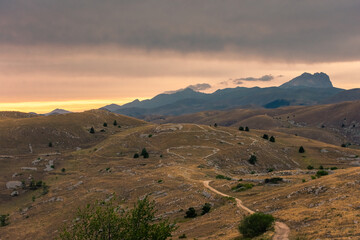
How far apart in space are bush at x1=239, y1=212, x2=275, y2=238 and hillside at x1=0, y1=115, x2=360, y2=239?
131 centimetres

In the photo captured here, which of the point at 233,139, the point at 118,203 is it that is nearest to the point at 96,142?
the point at 233,139

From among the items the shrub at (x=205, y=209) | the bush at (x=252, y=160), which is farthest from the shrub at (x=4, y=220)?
the bush at (x=252, y=160)

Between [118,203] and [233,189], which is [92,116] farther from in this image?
[233,189]

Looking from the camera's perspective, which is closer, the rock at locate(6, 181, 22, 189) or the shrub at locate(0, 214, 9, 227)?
the shrub at locate(0, 214, 9, 227)

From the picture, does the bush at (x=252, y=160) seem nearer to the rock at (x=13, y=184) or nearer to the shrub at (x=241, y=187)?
the shrub at (x=241, y=187)

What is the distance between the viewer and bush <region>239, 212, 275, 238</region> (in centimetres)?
2438

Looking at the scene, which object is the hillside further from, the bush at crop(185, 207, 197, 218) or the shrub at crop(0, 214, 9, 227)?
the shrub at crop(0, 214, 9, 227)

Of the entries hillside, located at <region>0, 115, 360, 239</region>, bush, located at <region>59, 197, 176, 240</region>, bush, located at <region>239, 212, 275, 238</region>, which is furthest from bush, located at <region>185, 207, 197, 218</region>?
bush, located at <region>59, 197, 176, 240</region>

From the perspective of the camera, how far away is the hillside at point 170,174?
36.5 m

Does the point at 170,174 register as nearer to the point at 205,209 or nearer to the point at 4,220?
the point at 205,209

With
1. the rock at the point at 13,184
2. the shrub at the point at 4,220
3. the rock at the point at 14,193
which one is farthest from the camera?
the rock at the point at 13,184

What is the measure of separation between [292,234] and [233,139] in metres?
91.2

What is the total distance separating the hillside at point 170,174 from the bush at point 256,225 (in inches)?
51.4

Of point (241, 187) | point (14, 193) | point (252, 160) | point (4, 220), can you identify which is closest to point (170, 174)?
point (241, 187)
